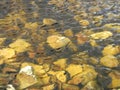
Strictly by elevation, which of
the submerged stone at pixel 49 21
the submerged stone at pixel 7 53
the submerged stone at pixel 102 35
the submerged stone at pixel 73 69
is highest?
the submerged stone at pixel 49 21

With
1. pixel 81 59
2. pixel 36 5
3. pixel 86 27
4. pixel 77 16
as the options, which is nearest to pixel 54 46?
pixel 81 59

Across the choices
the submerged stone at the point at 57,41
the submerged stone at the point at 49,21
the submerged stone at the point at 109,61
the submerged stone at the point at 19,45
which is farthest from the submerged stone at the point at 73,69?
the submerged stone at the point at 49,21

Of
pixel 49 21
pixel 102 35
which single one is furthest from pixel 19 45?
pixel 102 35

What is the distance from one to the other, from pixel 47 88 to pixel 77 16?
2.99m

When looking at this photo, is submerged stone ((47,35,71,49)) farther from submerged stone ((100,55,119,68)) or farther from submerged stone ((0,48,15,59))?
submerged stone ((100,55,119,68))

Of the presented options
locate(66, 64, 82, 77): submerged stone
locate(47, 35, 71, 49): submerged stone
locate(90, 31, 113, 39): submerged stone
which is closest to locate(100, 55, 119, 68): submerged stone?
locate(66, 64, 82, 77): submerged stone

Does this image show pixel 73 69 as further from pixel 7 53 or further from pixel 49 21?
pixel 49 21

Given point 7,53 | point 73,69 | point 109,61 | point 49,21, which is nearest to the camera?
point 73,69

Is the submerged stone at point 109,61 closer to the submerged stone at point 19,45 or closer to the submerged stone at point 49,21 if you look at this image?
the submerged stone at point 19,45

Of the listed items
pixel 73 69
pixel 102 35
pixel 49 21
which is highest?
pixel 49 21

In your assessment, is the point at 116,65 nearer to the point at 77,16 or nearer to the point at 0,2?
the point at 77,16

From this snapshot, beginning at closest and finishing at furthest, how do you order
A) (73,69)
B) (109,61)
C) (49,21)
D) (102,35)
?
(73,69)
(109,61)
(102,35)
(49,21)

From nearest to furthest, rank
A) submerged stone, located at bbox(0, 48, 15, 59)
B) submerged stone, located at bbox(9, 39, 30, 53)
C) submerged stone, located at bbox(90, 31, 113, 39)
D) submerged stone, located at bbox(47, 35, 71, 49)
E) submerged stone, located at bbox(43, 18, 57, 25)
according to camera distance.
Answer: submerged stone, located at bbox(0, 48, 15, 59) → submerged stone, located at bbox(9, 39, 30, 53) → submerged stone, located at bbox(47, 35, 71, 49) → submerged stone, located at bbox(90, 31, 113, 39) → submerged stone, located at bbox(43, 18, 57, 25)

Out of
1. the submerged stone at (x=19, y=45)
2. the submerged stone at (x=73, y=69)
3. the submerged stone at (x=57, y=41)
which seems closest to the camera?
the submerged stone at (x=73, y=69)
